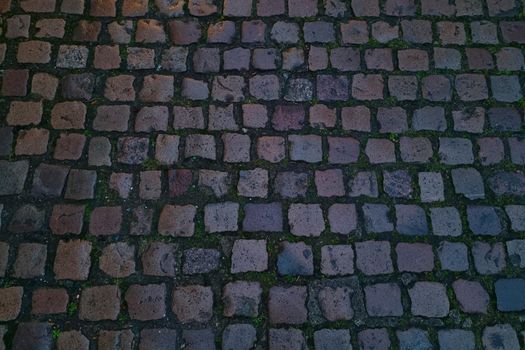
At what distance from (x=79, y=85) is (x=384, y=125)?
1999mm

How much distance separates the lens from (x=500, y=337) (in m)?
3.11

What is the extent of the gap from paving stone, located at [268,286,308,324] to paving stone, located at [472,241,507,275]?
1019 mm

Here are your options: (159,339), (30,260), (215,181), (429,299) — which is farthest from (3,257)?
(429,299)

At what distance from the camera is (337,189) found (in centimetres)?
348

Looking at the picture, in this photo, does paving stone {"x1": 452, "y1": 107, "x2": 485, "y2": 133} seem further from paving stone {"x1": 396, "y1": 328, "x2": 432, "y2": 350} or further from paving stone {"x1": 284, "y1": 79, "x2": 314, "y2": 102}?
paving stone {"x1": 396, "y1": 328, "x2": 432, "y2": 350}

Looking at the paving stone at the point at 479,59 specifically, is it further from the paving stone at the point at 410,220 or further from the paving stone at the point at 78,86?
the paving stone at the point at 78,86

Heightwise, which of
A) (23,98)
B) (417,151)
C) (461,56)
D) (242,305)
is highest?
(461,56)

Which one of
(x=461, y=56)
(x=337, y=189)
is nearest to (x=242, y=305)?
(x=337, y=189)

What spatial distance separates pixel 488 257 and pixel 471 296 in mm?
267

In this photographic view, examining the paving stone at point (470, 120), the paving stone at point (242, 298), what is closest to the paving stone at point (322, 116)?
the paving stone at point (470, 120)

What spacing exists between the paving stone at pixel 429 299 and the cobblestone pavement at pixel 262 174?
1 centimetres

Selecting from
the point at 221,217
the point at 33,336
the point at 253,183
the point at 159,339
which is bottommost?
the point at 33,336

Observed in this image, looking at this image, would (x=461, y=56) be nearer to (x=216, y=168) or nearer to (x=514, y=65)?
(x=514, y=65)

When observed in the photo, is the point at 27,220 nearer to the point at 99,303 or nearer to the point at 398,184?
the point at 99,303
